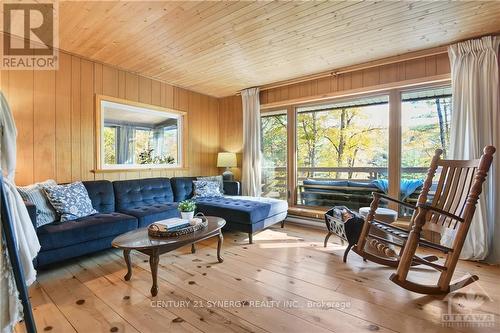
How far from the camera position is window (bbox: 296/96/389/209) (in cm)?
356

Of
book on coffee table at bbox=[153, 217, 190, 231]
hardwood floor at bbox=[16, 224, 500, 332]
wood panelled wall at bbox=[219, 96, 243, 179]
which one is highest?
wood panelled wall at bbox=[219, 96, 243, 179]

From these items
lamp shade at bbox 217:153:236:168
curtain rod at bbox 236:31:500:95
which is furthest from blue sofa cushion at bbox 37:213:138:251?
curtain rod at bbox 236:31:500:95

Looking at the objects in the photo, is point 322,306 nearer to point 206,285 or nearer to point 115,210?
point 206,285

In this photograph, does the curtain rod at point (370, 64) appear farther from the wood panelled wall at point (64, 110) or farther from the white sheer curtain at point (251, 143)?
the wood panelled wall at point (64, 110)

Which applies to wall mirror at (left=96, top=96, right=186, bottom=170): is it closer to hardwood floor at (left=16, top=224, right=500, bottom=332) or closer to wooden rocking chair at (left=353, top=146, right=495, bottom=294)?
hardwood floor at (left=16, top=224, right=500, bottom=332)

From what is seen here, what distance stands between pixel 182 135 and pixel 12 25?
249 cm

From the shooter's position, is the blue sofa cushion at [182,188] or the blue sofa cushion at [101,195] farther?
the blue sofa cushion at [182,188]

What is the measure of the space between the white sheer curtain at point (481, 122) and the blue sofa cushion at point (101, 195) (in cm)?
418

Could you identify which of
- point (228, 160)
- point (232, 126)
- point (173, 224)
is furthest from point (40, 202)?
point (232, 126)

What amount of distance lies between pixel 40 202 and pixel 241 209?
2.14 metres

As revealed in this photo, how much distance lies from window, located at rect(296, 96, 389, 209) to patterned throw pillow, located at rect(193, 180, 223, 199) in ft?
4.84

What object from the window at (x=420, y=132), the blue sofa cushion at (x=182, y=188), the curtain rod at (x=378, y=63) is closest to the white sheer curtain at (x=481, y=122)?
the curtain rod at (x=378, y=63)

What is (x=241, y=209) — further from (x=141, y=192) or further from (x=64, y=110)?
(x=64, y=110)

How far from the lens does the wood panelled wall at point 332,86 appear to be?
3.07 metres
